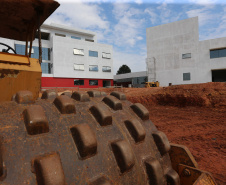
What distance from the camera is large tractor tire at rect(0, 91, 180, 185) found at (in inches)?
34.2

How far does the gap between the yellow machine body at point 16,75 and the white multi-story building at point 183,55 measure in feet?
109

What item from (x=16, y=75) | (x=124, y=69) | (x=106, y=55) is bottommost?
(x=16, y=75)

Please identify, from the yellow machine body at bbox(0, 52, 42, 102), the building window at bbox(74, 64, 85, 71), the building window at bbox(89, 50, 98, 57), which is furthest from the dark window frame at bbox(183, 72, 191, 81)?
the yellow machine body at bbox(0, 52, 42, 102)

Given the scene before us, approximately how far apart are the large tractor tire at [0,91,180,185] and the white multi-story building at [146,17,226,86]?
3318 centimetres

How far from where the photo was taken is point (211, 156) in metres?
3.62

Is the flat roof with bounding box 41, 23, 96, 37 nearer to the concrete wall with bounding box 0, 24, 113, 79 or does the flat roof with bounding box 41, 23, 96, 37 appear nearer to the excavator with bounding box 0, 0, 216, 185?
the concrete wall with bounding box 0, 24, 113, 79

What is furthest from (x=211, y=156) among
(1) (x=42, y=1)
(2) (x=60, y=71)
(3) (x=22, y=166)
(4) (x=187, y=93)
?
(2) (x=60, y=71)

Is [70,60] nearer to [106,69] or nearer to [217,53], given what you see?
[106,69]

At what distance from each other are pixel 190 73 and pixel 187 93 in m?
20.8

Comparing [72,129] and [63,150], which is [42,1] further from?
[63,150]

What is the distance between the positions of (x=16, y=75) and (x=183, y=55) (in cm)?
3441

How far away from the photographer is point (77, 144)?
1.07 m

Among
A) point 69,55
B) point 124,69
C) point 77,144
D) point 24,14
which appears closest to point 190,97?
point 24,14

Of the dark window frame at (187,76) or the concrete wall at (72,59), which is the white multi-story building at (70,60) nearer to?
the concrete wall at (72,59)
